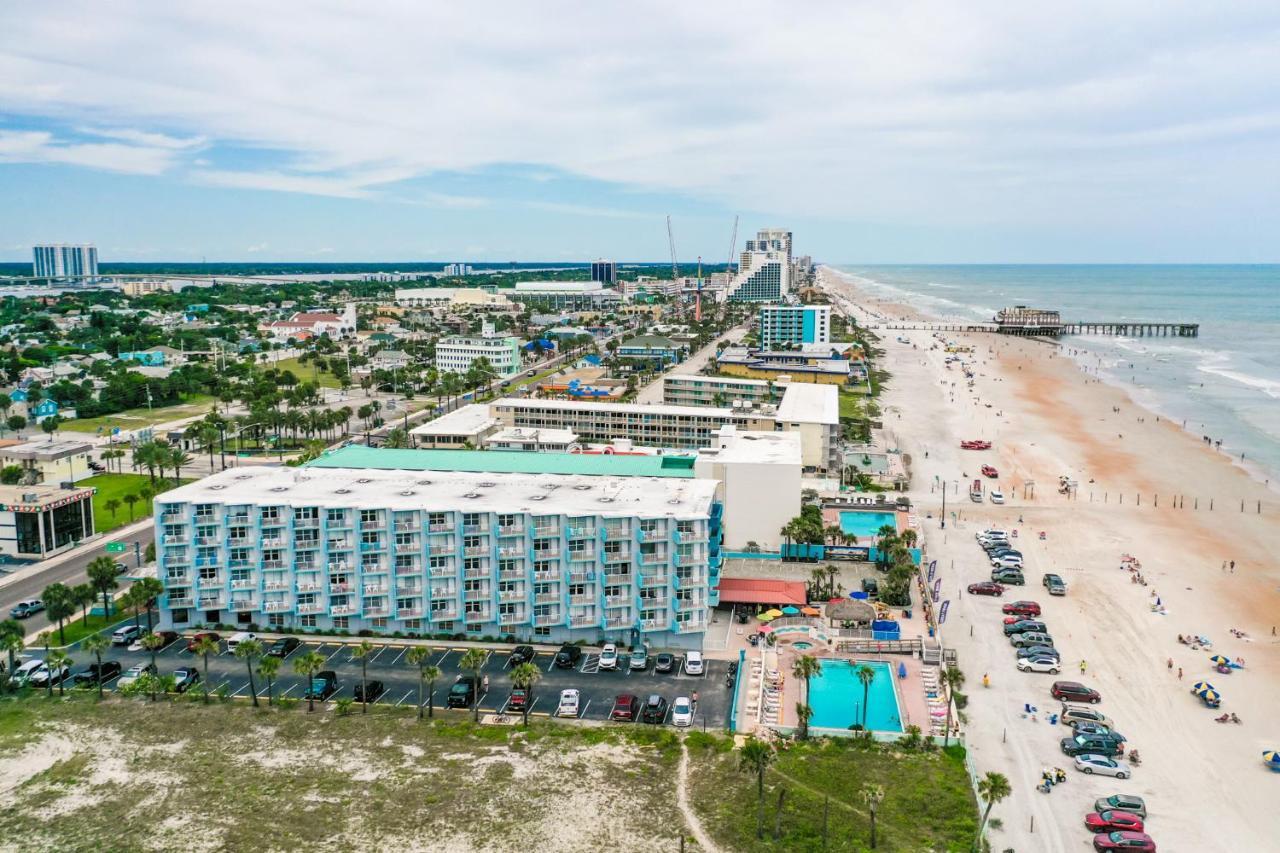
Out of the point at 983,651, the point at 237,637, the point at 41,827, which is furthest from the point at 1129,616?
the point at 41,827

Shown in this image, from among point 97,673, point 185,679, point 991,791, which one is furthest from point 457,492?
point 991,791

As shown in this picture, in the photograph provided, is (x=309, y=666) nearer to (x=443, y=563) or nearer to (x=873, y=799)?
(x=443, y=563)

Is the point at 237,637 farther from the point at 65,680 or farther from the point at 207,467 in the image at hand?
the point at 207,467

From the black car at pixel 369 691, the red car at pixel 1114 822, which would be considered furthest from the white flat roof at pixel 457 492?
the red car at pixel 1114 822

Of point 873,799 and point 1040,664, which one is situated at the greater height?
point 873,799

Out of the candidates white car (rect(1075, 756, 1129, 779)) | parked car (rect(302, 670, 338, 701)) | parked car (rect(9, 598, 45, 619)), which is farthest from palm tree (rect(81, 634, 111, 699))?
white car (rect(1075, 756, 1129, 779))
